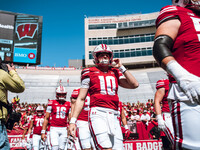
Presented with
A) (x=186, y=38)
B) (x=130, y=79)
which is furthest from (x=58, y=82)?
(x=186, y=38)

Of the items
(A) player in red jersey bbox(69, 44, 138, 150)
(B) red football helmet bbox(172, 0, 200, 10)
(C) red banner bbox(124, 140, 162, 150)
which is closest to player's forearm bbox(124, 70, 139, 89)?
(A) player in red jersey bbox(69, 44, 138, 150)

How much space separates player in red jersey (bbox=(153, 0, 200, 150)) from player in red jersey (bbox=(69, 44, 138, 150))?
175cm

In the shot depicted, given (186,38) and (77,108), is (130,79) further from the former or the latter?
(186,38)

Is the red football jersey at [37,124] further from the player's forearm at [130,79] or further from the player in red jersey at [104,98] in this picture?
the player's forearm at [130,79]

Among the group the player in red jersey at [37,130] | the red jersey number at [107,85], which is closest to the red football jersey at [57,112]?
the player in red jersey at [37,130]

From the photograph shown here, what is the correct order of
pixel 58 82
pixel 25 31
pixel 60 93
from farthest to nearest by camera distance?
pixel 58 82 → pixel 25 31 → pixel 60 93

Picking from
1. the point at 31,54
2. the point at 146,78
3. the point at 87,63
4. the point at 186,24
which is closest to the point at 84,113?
the point at 186,24

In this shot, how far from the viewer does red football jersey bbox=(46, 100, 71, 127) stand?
7.30 metres

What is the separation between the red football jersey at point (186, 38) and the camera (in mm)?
1827

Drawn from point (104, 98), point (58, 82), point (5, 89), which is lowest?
point (104, 98)

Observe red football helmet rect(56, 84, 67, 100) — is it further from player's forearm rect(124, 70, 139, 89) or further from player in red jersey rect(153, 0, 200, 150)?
player in red jersey rect(153, 0, 200, 150)

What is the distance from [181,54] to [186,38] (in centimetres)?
14

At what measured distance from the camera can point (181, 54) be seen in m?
1.87

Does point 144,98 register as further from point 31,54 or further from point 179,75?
point 179,75
